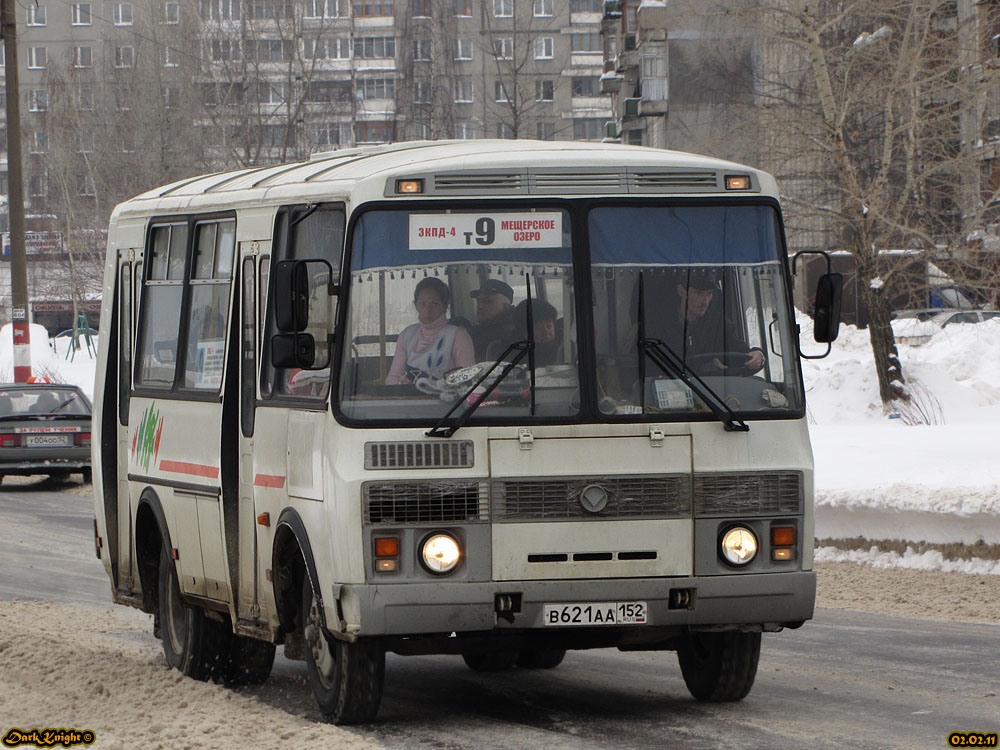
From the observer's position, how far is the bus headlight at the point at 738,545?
7.75 meters

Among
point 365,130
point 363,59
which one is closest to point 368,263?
point 365,130

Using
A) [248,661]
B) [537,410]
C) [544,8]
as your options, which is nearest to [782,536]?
[537,410]

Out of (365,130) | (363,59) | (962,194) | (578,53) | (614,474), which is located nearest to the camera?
(614,474)

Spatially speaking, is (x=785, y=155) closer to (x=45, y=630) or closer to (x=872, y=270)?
(x=872, y=270)

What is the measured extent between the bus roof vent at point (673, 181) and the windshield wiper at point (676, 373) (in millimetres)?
588

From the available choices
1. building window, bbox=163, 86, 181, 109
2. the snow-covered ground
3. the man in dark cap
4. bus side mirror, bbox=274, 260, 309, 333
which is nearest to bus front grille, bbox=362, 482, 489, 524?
the man in dark cap

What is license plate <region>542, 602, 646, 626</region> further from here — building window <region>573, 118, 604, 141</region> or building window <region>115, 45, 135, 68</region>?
building window <region>573, 118, 604, 141</region>

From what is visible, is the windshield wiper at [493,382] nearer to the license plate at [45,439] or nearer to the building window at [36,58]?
the license plate at [45,439]

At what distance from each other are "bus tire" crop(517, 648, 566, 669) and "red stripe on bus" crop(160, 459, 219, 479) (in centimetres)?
204

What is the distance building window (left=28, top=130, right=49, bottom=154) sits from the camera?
79250mm

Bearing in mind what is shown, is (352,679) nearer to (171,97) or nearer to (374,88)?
(171,97)

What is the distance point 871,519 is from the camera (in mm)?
15453

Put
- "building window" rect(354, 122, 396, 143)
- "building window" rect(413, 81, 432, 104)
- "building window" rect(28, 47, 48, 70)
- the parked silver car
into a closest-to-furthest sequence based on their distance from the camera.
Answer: the parked silver car
"building window" rect(413, 81, 432, 104)
"building window" rect(354, 122, 396, 143)
"building window" rect(28, 47, 48, 70)

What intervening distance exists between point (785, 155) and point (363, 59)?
2508 inches
